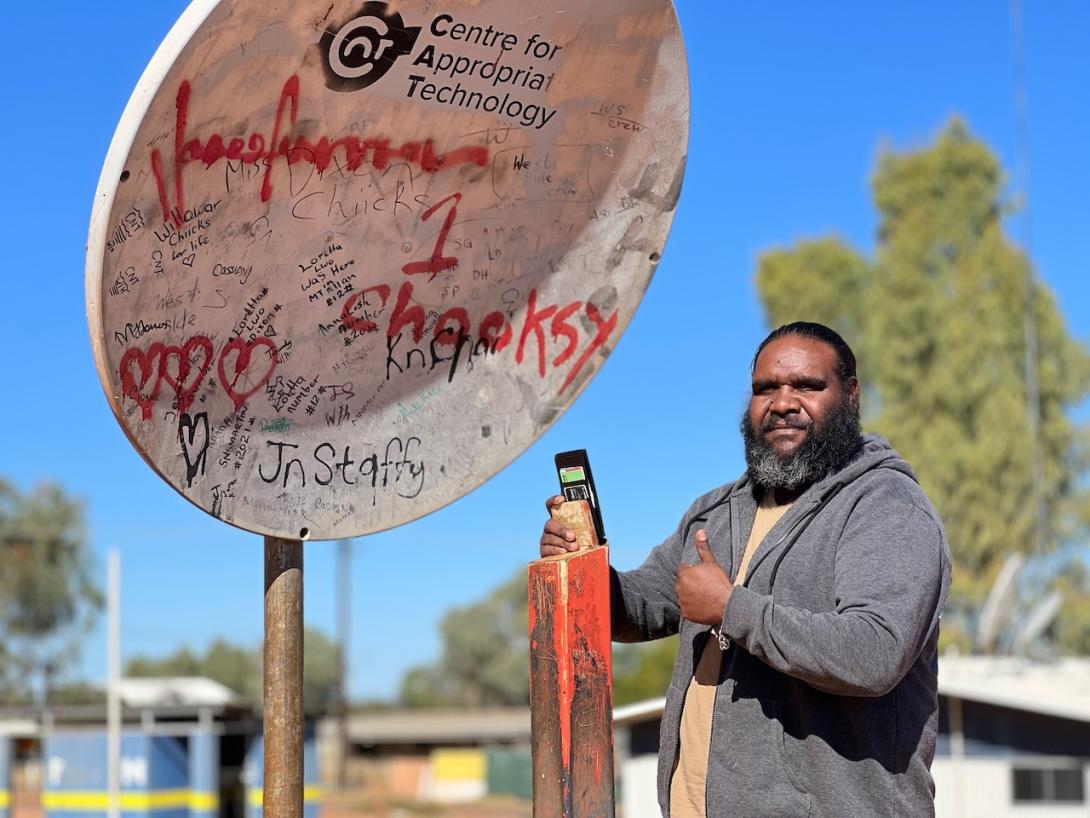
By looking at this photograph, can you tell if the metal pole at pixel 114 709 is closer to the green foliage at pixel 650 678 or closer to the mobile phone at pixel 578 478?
the mobile phone at pixel 578 478

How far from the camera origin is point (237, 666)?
84.9m

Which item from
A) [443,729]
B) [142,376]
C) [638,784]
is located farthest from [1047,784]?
Result: [443,729]

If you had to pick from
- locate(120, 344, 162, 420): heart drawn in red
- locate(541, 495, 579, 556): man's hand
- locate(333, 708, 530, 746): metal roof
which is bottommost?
locate(333, 708, 530, 746): metal roof

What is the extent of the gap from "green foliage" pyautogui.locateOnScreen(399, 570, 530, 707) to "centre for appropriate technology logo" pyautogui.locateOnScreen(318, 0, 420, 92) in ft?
253

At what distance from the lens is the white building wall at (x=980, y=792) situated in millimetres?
18359

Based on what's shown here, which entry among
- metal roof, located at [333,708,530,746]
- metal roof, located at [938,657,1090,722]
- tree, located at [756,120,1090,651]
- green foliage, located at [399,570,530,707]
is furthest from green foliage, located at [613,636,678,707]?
metal roof, located at [938,657,1090,722]

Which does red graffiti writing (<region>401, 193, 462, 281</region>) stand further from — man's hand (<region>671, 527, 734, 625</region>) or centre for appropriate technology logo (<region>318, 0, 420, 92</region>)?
man's hand (<region>671, 527, 734, 625</region>)

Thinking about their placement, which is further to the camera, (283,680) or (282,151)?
(283,680)

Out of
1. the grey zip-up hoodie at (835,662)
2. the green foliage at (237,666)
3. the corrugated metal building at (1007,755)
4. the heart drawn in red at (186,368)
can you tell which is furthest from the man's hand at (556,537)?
the green foliage at (237,666)

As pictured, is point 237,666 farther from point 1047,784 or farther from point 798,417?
point 798,417

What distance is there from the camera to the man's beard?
10.4 feet

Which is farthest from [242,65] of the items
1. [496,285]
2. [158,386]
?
[496,285]

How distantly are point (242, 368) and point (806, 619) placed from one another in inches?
48.2

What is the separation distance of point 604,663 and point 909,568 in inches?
25.9
